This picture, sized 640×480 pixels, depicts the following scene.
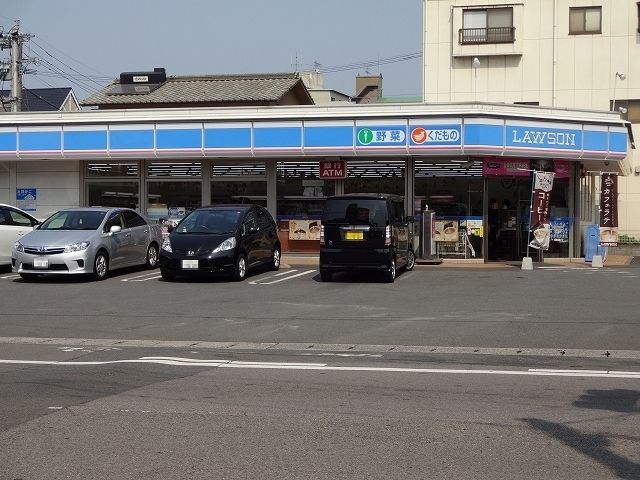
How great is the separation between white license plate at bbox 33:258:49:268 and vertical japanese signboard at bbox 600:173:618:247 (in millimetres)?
14550

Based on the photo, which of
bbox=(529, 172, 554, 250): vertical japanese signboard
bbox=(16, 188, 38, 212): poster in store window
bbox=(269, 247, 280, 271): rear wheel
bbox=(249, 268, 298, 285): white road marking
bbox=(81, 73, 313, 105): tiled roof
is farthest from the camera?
bbox=(81, 73, 313, 105): tiled roof

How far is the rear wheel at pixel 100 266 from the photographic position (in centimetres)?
1884

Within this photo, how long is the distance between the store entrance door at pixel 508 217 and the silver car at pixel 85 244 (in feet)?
31.7

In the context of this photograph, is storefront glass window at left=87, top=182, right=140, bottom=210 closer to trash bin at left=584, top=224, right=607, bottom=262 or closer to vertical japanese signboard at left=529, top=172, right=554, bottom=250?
vertical japanese signboard at left=529, top=172, right=554, bottom=250

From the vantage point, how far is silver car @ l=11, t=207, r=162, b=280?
60.1ft

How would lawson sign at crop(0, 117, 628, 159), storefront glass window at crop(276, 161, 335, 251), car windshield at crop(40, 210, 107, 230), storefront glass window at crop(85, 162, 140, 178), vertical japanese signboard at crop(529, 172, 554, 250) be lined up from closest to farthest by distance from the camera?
car windshield at crop(40, 210, 107, 230), vertical japanese signboard at crop(529, 172, 554, 250), lawson sign at crop(0, 117, 628, 159), storefront glass window at crop(276, 161, 335, 251), storefront glass window at crop(85, 162, 140, 178)

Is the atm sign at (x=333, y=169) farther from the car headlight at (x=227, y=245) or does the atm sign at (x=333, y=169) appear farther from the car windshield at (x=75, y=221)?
the car windshield at (x=75, y=221)

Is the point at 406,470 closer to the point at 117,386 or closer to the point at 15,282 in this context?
the point at 117,386

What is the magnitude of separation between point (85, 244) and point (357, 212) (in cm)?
596

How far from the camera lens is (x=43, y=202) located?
26.7 m

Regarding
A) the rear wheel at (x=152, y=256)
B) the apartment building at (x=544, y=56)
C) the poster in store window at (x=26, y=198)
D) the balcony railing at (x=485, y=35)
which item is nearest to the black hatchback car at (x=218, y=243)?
the rear wheel at (x=152, y=256)

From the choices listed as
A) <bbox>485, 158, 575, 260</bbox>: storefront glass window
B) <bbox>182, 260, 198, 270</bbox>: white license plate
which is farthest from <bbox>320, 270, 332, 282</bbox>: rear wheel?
<bbox>485, 158, 575, 260</bbox>: storefront glass window

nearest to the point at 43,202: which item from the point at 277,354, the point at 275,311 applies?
the point at 275,311

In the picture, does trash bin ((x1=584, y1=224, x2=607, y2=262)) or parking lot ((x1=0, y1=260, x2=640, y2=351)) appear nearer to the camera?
parking lot ((x1=0, y1=260, x2=640, y2=351))
